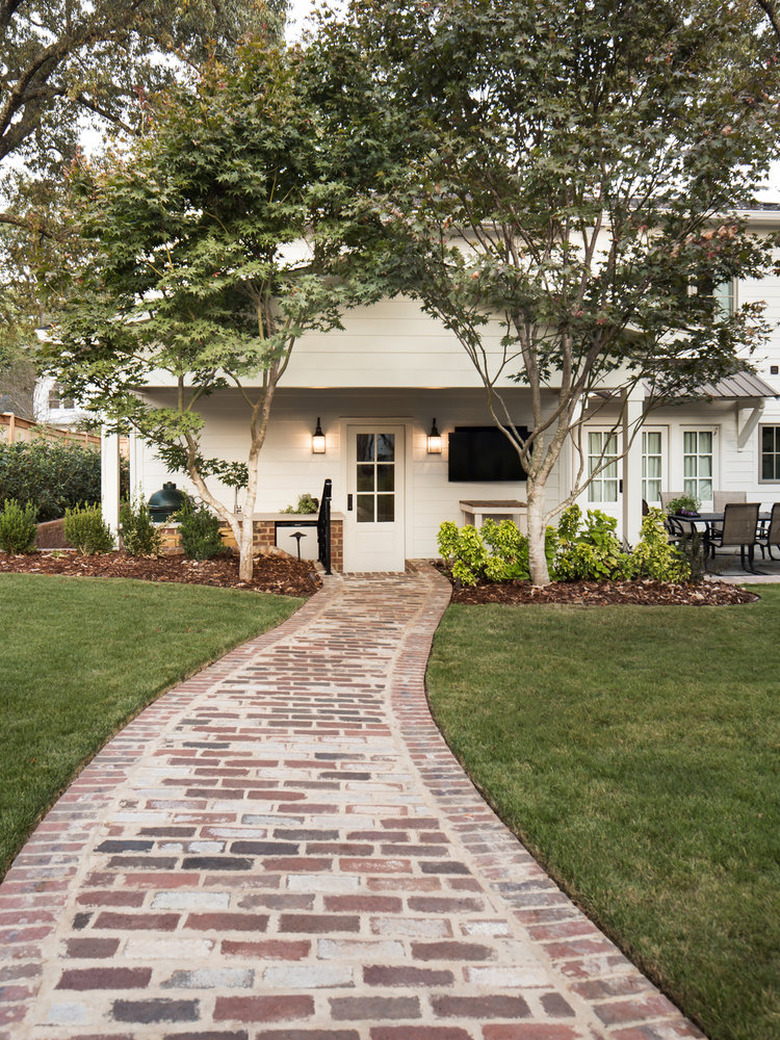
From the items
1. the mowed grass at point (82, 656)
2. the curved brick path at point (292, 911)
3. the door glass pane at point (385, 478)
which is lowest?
the curved brick path at point (292, 911)

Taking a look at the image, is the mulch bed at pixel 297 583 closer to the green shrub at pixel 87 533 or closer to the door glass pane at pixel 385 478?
the green shrub at pixel 87 533

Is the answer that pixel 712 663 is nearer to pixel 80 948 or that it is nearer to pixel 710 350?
pixel 710 350

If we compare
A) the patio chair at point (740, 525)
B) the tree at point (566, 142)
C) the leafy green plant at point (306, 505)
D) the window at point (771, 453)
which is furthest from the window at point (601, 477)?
the leafy green plant at point (306, 505)

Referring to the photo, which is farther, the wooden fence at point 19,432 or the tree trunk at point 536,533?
the wooden fence at point 19,432

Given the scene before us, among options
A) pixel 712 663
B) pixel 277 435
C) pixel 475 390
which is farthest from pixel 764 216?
pixel 712 663

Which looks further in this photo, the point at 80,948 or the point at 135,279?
the point at 135,279

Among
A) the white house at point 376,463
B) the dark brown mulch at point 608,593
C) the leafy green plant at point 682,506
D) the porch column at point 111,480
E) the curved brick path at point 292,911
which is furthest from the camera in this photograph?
the leafy green plant at point 682,506

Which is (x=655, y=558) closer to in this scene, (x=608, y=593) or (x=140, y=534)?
(x=608, y=593)

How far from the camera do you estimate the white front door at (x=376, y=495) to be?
1107 cm

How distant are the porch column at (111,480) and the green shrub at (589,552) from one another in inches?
245

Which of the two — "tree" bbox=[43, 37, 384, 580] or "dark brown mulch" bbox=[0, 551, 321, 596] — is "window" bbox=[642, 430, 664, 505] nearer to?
"dark brown mulch" bbox=[0, 551, 321, 596]

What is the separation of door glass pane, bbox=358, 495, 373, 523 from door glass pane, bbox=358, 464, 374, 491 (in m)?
0.14

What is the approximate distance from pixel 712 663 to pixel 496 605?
2.56 meters

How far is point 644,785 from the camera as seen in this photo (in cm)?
322
